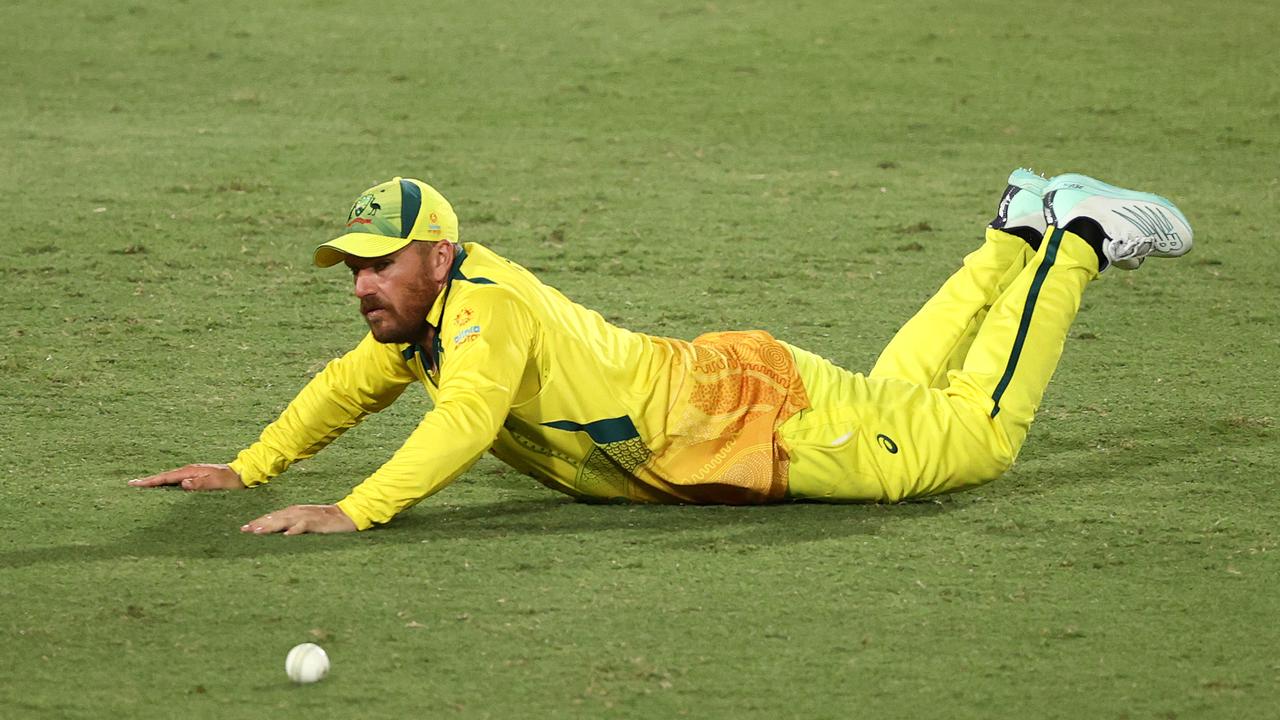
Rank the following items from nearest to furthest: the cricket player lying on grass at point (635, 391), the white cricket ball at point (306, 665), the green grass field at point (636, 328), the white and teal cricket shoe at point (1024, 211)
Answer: the white cricket ball at point (306, 665) → the green grass field at point (636, 328) → the cricket player lying on grass at point (635, 391) → the white and teal cricket shoe at point (1024, 211)

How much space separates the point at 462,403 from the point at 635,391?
422 mm

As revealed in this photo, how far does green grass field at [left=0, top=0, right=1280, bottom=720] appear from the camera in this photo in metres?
2.79

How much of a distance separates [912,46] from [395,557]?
21.5ft

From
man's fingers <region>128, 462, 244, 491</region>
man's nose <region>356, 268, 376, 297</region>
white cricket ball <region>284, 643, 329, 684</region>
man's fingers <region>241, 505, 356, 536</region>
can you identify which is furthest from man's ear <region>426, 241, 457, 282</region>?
white cricket ball <region>284, 643, 329, 684</region>

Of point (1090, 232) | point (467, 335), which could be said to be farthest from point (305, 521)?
point (1090, 232)

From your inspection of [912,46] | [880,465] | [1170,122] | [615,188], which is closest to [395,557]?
[880,465]

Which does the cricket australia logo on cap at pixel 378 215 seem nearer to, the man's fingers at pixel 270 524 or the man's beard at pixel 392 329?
the man's beard at pixel 392 329

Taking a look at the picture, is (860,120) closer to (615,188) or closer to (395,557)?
(615,188)

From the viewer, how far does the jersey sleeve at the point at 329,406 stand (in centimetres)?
358

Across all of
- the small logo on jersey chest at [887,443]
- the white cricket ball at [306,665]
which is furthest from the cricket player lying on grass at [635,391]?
the white cricket ball at [306,665]

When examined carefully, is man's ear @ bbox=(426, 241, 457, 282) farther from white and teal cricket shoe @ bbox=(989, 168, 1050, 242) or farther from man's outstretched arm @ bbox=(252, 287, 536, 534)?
white and teal cricket shoe @ bbox=(989, 168, 1050, 242)

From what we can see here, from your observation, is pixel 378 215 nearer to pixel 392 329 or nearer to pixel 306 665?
pixel 392 329

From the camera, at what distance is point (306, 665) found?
2.67 metres

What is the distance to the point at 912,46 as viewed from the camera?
9.10 m
